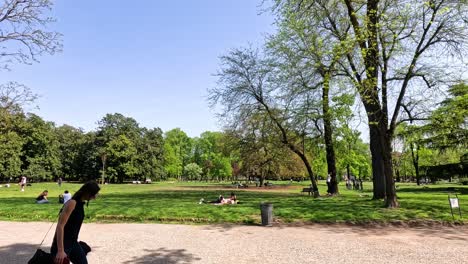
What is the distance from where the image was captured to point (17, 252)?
8.98m

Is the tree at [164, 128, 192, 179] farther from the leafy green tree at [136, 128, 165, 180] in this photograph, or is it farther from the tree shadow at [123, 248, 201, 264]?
the tree shadow at [123, 248, 201, 264]

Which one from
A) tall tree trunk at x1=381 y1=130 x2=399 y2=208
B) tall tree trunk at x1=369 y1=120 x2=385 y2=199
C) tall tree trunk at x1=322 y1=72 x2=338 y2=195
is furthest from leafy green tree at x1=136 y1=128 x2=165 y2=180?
tall tree trunk at x1=381 y1=130 x2=399 y2=208

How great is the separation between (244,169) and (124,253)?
4199 cm

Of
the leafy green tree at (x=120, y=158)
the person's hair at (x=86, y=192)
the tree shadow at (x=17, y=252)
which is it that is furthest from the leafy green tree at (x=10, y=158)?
the person's hair at (x=86, y=192)

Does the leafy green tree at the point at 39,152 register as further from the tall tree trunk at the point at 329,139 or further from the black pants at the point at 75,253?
the black pants at the point at 75,253

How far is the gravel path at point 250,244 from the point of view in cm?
840

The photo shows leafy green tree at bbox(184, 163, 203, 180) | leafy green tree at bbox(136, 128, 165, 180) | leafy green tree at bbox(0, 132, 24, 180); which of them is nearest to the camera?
leafy green tree at bbox(0, 132, 24, 180)

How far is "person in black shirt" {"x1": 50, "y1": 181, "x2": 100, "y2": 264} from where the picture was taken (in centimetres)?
445

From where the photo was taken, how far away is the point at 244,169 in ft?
166

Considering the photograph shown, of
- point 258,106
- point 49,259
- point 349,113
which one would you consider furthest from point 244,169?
point 49,259

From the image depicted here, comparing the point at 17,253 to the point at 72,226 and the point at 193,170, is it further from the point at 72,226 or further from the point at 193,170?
the point at 193,170

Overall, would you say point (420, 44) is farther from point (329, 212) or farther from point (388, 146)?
point (329, 212)

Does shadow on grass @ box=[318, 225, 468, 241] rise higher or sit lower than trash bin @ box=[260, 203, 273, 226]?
lower

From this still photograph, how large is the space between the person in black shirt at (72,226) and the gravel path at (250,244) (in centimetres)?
360
